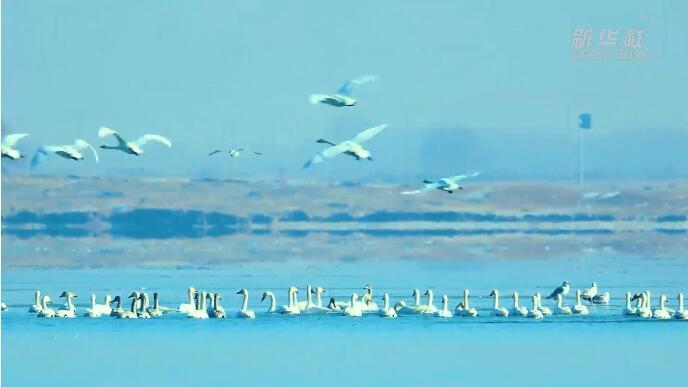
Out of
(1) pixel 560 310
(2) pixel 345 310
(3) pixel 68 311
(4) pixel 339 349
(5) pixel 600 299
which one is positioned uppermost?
(5) pixel 600 299

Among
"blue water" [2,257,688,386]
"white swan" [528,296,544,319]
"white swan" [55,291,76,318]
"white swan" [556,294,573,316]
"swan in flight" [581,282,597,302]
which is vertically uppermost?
"swan in flight" [581,282,597,302]

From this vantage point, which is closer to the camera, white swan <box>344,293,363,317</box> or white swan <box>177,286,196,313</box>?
white swan <box>344,293,363,317</box>

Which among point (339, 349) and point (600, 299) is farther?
point (600, 299)

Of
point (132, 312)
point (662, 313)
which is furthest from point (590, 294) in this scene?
point (132, 312)

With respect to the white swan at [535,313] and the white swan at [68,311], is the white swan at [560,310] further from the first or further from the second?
the white swan at [68,311]

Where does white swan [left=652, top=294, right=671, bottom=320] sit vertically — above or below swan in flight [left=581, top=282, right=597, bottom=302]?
below

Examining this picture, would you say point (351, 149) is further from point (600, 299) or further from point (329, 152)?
point (600, 299)

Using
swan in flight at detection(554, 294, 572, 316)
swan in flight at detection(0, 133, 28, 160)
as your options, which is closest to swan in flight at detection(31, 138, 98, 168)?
swan in flight at detection(0, 133, 28, 160)

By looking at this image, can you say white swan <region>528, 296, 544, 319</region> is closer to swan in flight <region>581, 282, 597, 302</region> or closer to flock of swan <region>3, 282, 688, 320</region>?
flock of swan <region>3, 282, 688, 320</region>

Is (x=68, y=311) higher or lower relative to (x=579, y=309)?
lower

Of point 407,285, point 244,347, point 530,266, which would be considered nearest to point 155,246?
point 530,266

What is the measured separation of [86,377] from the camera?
2994 centimetres

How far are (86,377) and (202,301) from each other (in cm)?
867

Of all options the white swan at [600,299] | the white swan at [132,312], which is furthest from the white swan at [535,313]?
the white swan at [132,312]
